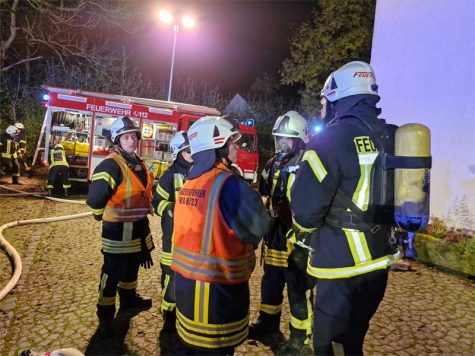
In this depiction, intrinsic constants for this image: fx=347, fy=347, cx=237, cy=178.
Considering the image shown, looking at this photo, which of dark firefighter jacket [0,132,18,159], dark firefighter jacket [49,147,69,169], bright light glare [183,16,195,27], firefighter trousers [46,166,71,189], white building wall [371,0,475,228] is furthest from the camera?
bright light glare [183,16,195,27]

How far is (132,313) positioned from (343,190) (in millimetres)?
2938

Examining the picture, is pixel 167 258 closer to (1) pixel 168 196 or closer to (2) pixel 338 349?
(1) pixel 168 196

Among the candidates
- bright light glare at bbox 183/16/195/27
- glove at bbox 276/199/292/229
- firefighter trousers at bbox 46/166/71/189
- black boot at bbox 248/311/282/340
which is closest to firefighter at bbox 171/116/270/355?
glove at bbox 276/199/292/229

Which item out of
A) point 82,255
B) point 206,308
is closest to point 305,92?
point 82,255

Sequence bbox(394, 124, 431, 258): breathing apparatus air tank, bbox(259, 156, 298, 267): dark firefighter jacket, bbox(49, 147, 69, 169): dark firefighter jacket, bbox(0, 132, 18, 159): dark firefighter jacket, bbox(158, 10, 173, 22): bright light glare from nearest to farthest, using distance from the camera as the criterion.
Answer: bbox(394, 124, 431, 258): breathing apparatus air tank < bbox(259, 156, 298, 267): dark firefighter jacket < bbox(49, 147, 69, 169): dark firefighter jacket < bbox(0, 132, 18, 159): dark firefighter jacket < bbox(158, 10, 173, 22): bright light glare

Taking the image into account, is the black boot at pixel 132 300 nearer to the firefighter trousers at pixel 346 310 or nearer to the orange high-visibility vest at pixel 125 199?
the orange high-visibility vest at pixel 125 199

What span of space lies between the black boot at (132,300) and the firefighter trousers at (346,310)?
2525mm

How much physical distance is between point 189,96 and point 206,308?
82.4ft

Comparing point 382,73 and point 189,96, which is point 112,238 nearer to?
point 382,73

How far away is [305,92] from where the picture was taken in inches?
697

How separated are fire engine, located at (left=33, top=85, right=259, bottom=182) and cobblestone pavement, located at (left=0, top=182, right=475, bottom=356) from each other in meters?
5.84

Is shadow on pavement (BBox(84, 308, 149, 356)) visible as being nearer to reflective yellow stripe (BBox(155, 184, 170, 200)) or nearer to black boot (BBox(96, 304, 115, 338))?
black boot (BBox(96, 304, 115, 338))

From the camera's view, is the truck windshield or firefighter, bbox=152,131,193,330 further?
the truck windshield

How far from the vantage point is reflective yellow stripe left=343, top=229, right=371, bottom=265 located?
78.9 inches
